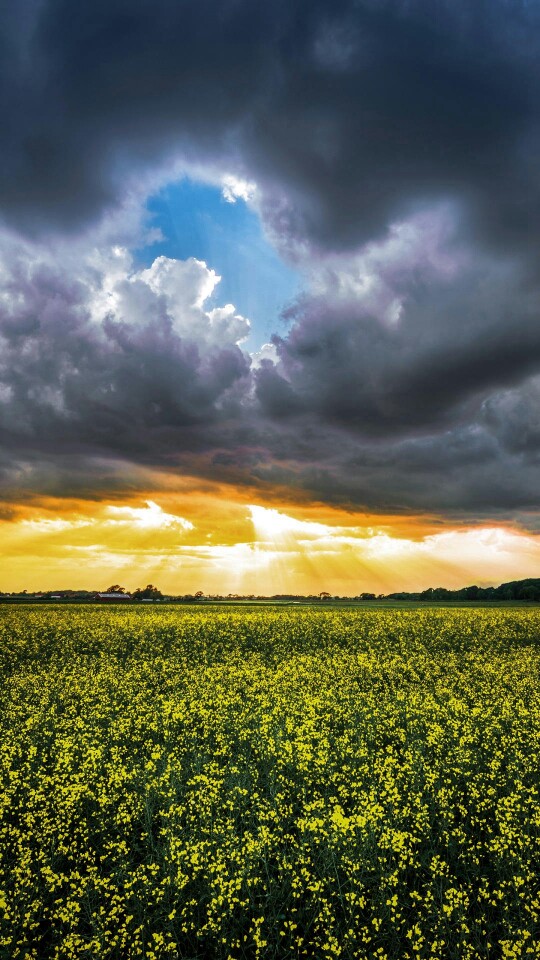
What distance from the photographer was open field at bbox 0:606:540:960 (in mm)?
6961

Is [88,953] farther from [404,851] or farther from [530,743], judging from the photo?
[530,743]

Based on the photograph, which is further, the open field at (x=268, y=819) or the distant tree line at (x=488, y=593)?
the distant tree line at (x=488, y=593)

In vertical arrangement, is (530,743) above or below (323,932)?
above

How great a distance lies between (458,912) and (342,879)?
6.30 ft

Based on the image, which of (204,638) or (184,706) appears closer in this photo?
(184,706)

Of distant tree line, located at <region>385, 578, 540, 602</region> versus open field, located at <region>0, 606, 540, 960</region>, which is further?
distant tree line, located at <region>385, 578, 540, 602</region>

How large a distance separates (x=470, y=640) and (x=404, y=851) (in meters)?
25.3

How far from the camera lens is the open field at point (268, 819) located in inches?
274

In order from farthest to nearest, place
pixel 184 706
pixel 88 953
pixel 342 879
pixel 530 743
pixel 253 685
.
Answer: pixel 253 685
pixel 184 706
pixel 530 743
pixel 342 879
pixel 88 953

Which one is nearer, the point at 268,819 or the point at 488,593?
the point at 268,819

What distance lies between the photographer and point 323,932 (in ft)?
23.2

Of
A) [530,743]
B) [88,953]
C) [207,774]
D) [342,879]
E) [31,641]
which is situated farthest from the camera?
[31,641]

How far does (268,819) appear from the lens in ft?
30.2

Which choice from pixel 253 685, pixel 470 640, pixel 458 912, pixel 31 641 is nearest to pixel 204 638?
pixel 31 641
